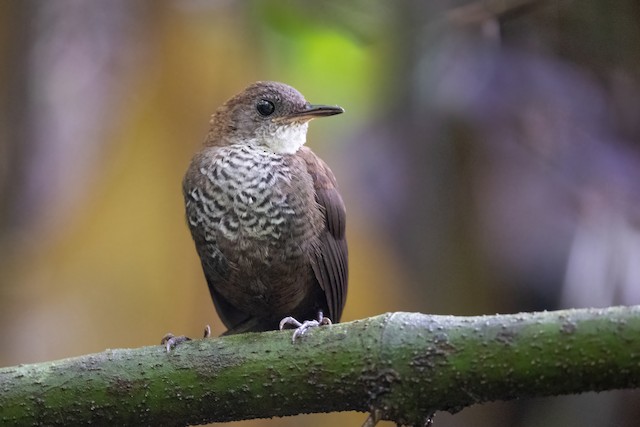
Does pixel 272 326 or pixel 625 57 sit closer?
pixel 272 326

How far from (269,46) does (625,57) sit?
5.56 ft

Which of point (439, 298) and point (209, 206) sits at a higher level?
point (209, 206)

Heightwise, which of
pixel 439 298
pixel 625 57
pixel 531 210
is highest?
pixel 625 57

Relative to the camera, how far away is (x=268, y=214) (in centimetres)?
219

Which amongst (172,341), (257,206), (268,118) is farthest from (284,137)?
(172,341)

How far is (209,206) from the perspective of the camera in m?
2.23

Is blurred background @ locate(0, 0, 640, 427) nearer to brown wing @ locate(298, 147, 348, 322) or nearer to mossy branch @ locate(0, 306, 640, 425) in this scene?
brown wing @ locate(298, 147, 348, 322)

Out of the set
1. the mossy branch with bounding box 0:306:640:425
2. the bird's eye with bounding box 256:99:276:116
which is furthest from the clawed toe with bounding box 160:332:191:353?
the bird's eye with bounding box 256:99:276:116

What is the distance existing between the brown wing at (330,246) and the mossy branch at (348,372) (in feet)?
1.69

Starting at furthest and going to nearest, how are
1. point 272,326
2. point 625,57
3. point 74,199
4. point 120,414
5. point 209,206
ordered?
point 74,199, point 625,57, point 272,326, point 209,206, point 120,414

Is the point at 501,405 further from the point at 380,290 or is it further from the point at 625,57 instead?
the point at 625,57

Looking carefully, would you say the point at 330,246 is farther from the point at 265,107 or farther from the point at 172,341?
the point at 172,341

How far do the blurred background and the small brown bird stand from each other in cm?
119

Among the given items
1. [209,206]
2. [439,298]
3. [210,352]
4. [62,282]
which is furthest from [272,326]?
[62,282]
